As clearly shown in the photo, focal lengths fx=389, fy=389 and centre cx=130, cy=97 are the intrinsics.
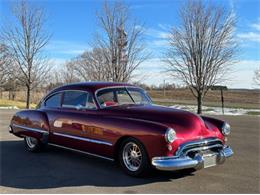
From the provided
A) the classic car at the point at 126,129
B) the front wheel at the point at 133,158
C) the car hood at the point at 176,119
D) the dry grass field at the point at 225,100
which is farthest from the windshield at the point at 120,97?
the dry grass field at the point at 225,100

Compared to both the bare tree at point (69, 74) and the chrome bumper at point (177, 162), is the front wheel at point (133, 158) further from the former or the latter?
the bare tree at point (69, 74)

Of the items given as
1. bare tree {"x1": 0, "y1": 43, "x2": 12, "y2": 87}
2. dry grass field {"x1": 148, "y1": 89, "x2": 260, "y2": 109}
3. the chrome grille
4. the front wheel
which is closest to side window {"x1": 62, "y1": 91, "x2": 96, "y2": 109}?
the front wheel

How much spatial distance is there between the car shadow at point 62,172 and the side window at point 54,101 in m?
1.04

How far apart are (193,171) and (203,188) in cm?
100

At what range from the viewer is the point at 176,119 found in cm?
624

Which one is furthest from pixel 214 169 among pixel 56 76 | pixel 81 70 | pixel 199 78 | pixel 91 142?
pixel 56 76

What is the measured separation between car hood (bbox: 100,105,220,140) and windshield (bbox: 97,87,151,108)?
35cm

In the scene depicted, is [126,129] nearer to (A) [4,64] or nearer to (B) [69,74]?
(A) [4,64]

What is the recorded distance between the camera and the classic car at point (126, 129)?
589cm

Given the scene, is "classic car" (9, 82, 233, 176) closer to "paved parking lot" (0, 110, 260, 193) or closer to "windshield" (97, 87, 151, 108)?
"windshield" (97, 87, 151, 108)

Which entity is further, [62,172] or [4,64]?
[4,64]

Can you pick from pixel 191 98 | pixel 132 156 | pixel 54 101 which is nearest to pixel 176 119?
pixel 132 156

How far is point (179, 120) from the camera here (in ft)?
20.4

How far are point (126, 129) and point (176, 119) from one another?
0.82m
